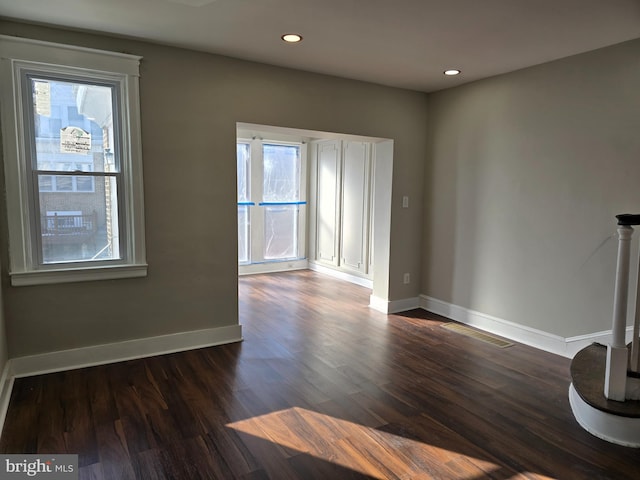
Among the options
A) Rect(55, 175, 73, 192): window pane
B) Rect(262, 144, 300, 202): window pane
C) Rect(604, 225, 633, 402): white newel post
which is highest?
Rect(262, 144, 300, 202): window pane

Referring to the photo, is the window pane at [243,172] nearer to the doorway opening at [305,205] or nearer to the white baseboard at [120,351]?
the doorway opening at [305,205]

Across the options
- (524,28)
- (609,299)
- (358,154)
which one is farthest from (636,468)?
(358,154)

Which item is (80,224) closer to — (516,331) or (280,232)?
(516,331)

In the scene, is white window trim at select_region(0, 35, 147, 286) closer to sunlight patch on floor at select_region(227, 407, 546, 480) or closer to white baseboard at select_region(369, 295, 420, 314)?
sunlight patch on floor at select_region(227, 407, 546, 480)

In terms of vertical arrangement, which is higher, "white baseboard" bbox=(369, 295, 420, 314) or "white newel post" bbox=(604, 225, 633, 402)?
"white newel post" bbox=(604, 225, 633, 402)

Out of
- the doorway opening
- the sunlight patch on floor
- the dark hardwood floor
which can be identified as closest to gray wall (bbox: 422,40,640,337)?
the dark hardwood floor

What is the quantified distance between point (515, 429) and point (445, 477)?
0.68m

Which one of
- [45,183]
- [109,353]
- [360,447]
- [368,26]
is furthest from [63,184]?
[360,447]

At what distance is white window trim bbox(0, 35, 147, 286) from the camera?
110 inches

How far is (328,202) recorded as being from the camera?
677 centimetres

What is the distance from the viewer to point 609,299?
322cm

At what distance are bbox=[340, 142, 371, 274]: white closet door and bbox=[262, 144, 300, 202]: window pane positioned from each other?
103cm

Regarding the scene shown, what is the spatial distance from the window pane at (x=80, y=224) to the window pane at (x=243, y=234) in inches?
134

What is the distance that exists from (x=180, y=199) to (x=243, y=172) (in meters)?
3.27
